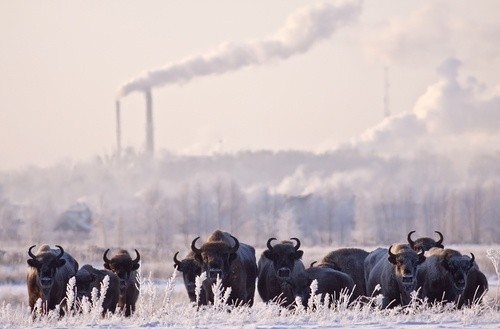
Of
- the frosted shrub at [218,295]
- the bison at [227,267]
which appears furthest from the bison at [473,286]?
the frosted shrub at [218,295]

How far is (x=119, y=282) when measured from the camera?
27.1m

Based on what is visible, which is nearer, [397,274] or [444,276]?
[397,274]

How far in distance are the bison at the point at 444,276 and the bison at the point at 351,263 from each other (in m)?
4.34

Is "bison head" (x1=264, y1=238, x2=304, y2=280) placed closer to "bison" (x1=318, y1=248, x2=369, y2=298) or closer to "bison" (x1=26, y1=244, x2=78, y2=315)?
"bison" (x1=318, y1=248, x2=369, y2=298)

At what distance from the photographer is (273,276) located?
2723cm

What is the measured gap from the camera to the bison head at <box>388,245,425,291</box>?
24.2m

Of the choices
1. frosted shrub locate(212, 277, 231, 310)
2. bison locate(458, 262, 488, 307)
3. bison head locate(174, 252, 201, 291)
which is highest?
frosted shrub locate(212, 277, 231, 310)

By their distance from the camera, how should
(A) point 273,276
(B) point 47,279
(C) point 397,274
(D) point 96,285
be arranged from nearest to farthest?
(C) point 397,274 < (B) point 47,279 < (D) point 96,285 < (A) point 273,276

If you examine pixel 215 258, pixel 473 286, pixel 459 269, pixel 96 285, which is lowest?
pixel 473 286

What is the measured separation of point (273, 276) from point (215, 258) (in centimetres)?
202

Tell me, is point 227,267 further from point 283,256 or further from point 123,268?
point 123,268

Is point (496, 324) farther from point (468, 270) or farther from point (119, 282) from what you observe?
point (119, 282)

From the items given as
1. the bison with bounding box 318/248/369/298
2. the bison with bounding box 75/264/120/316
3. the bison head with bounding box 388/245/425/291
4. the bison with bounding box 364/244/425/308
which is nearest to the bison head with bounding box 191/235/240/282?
the bison with bounding box 75/264/120/316

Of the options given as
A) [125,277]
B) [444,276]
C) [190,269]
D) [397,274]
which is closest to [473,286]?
[444,276]
